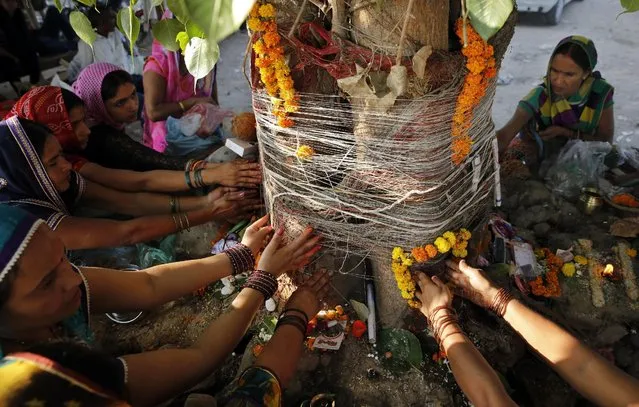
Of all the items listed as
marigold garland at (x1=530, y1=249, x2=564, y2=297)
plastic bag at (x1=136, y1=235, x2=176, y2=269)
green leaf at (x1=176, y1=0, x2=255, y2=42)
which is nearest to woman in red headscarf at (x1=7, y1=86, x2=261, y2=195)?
plastic bag at (x1=136, y1=235, x2=176, y2=269)

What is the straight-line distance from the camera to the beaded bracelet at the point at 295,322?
1.89m

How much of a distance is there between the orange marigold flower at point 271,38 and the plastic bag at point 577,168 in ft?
8.08

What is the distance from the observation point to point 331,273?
2176 millimetres

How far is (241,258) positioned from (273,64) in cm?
93

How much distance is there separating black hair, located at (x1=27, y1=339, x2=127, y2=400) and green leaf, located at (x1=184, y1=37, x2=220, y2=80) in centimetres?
82

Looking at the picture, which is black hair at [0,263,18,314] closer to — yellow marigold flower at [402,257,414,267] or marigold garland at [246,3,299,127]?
marigold garland at [246,3,299,127]

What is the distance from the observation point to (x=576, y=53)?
3162 mm

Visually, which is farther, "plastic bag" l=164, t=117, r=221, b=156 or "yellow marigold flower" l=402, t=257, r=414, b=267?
"plastic bag" l=164, t=117, r=221, b=156

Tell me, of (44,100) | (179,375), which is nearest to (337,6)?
(179,375)

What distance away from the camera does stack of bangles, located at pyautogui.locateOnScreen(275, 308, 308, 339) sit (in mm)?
1895

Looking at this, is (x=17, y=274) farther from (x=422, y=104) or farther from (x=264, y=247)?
(x=422, y=104)

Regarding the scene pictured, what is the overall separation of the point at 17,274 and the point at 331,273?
1.30 meters

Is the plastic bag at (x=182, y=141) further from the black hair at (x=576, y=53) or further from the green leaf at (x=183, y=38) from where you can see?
the black hair at (x=576, y=53)

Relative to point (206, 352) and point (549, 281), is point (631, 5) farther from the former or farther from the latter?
A: point (549, 281)
